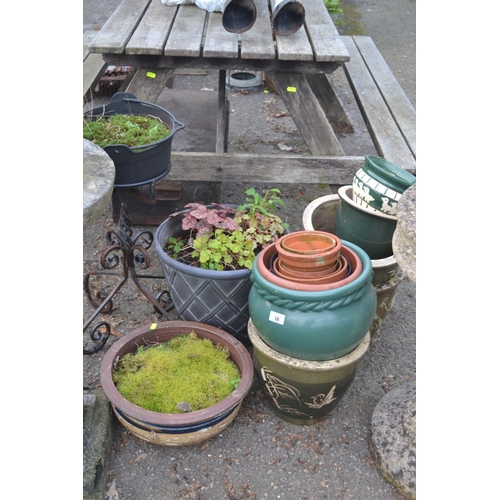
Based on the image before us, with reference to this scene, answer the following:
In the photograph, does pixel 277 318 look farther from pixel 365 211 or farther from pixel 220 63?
pixel 220 63

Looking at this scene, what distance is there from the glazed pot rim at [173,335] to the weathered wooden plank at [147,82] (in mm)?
1649

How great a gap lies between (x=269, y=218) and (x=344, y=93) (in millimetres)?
3967

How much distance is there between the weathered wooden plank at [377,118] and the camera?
126 inches

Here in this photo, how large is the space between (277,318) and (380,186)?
88 centimetres

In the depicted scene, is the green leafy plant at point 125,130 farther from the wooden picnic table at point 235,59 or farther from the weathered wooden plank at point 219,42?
the weathered wooden plank at point 219,42

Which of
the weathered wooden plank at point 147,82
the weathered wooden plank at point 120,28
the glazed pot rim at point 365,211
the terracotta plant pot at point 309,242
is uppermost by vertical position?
the weathered wooden plank at point 120,28

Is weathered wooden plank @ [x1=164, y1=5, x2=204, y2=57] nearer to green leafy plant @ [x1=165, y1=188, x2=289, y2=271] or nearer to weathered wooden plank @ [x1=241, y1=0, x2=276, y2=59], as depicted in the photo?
weathered wooden plank @ [x1=241, y1=0, x2=276, y2=59]

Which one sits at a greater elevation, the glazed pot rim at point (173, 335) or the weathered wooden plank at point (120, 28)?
the weathered wooden plank at point (120, 28)

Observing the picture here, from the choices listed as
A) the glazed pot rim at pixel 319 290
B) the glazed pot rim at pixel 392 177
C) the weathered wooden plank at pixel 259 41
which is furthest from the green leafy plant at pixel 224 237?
the weathered wooden plank at pixel 259 41

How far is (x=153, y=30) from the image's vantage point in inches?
126

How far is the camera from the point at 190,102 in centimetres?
469

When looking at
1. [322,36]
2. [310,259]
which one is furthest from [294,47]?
[310,259]

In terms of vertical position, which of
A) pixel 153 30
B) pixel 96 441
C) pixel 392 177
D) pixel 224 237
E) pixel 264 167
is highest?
pixel 153 30

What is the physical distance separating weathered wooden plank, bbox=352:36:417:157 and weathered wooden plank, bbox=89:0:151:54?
6.19ft
